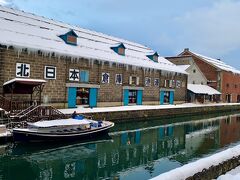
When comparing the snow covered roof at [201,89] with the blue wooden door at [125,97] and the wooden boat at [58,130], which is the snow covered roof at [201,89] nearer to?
the blue wooden door at [125,97]

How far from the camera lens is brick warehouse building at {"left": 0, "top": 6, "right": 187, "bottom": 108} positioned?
26.7 meters

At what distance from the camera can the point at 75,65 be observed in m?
31.7

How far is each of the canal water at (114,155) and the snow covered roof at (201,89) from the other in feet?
91.8

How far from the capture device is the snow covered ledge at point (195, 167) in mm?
8926

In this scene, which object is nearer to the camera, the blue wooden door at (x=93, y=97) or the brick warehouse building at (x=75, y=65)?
the brick warehouse building at (x=75, y=65)

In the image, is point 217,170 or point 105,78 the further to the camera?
point 105,78

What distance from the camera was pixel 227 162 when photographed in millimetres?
11875

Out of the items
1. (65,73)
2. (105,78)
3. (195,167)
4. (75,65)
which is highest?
(75,65)

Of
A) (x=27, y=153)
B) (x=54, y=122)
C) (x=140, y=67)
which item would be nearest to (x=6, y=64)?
(x=54, y=122)

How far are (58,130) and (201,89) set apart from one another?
43574 millimetres

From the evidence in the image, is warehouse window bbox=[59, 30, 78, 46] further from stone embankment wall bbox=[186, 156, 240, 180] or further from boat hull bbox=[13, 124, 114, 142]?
stone embankment wall bbox=[186, 156, 240, 180]

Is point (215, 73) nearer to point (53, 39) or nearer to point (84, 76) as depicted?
point (84, 76)

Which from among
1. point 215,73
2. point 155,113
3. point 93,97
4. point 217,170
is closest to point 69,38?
point 93,97

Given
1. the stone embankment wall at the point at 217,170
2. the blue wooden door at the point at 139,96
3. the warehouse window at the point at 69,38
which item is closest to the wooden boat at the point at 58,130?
the stone embankment wall at the point at 217,170
